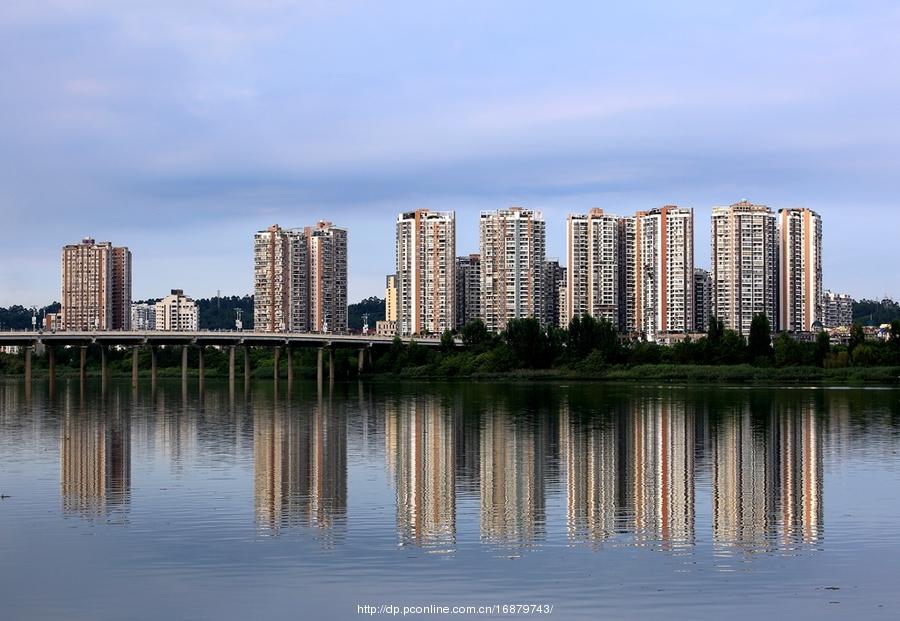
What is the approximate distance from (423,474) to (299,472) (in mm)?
3855

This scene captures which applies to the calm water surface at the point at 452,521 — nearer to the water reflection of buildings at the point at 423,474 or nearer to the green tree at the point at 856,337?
the water reflection of buildings at the point at 423,474

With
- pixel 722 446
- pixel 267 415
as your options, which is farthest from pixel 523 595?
pixel 267 415

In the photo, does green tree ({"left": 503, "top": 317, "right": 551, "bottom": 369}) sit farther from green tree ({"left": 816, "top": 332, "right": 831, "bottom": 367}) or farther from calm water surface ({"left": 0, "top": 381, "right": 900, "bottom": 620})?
calm water surface ({"left": 0, "top": 381, "right": 900, "bottom": 620})

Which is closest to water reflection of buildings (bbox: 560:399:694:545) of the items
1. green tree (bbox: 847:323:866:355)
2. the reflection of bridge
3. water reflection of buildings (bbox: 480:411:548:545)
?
water reflection of buildings (bbox: 480:411:548:545)

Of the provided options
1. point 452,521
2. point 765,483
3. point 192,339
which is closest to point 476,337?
point 192,339

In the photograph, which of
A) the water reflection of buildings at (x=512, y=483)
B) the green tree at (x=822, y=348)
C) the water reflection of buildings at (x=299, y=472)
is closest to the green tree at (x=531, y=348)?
the green tree at (x=822, y=348)

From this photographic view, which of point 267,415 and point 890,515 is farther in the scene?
point 267,415

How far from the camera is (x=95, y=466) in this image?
41969 mm

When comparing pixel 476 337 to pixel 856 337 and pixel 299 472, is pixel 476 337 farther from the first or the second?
pixel 299 472

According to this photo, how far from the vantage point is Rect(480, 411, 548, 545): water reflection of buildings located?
91.3ft

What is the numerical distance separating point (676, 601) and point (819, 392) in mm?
84806

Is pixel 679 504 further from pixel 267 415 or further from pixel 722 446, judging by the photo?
pixel 267 415

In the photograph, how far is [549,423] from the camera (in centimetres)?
6241

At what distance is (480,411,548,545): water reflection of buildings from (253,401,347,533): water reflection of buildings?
12.1 feet
